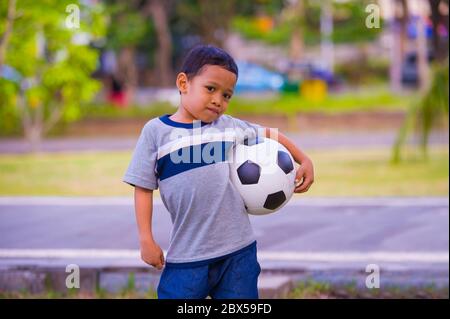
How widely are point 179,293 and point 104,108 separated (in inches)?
769

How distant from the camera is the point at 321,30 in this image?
39812 millimetres

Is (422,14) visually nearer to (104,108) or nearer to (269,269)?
(104,108)

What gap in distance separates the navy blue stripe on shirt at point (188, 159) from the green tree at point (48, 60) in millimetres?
9654

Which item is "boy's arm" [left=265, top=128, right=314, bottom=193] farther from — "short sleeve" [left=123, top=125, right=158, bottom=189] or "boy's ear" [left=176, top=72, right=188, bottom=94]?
"short sleeve" [left=123, top=125, right=158, bottom=189]

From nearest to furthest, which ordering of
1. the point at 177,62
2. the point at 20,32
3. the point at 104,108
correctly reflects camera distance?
the point at 20,32
the point at 104,108
the point at 177,62

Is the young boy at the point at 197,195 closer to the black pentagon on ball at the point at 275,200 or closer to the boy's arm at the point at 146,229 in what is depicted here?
the boy's arm at the point at 146,229

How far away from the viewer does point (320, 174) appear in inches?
525

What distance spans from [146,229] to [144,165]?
27 cm

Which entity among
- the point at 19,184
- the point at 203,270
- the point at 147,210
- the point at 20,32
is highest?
the point at 20,32

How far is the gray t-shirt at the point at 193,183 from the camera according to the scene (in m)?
3.75

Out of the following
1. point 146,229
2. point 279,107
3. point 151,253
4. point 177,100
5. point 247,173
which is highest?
point 247,173

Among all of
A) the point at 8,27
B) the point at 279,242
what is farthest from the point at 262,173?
the point at 8,27

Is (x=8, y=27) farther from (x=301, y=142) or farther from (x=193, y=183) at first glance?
(x=193, y=183)
